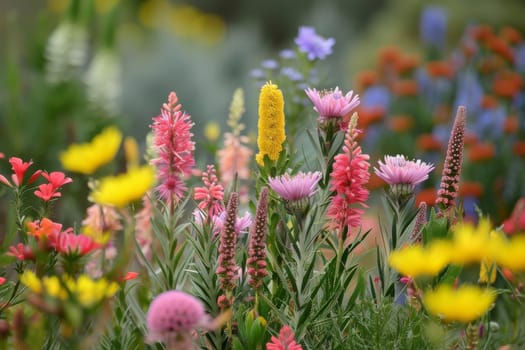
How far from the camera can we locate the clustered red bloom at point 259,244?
4.14 feet

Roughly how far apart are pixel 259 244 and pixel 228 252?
50 mm

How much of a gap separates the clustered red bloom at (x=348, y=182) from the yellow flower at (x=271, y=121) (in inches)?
4.5

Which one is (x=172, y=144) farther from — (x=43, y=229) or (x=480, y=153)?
(x=480, y=153)

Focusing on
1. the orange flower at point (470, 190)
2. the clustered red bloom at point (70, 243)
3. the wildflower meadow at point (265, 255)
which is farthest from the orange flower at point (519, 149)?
the clustered red bloom at point (70, 243)

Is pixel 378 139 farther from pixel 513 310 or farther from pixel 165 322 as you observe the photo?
pixel 165 322

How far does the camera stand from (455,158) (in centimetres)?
144

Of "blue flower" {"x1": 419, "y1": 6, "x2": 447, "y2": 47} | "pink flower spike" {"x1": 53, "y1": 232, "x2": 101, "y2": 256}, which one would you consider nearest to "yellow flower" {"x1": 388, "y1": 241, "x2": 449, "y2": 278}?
"pink flower spike" {"x1": 53, "y1": 232, "x2": 101, "y2": 256}

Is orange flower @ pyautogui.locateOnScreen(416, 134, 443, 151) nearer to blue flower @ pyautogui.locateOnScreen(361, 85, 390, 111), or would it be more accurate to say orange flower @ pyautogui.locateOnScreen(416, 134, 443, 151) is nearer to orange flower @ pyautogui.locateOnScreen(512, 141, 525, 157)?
orange flower @ pyautogui.locateOnScreen(512, 141, 525, 157)

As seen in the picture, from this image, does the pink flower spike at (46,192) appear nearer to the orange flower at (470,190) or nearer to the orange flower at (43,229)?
the orange flower at (43,229)

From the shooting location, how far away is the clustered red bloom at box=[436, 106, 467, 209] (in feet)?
4.65

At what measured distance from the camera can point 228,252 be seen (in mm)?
1297

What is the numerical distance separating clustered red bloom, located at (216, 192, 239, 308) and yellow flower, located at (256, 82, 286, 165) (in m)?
0.22

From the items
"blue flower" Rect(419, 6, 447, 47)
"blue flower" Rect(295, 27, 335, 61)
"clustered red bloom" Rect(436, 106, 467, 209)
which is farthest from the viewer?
"blue flower" Rect(419, 6, 447, 47)

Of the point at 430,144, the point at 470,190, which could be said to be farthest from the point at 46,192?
the point at 430,144
